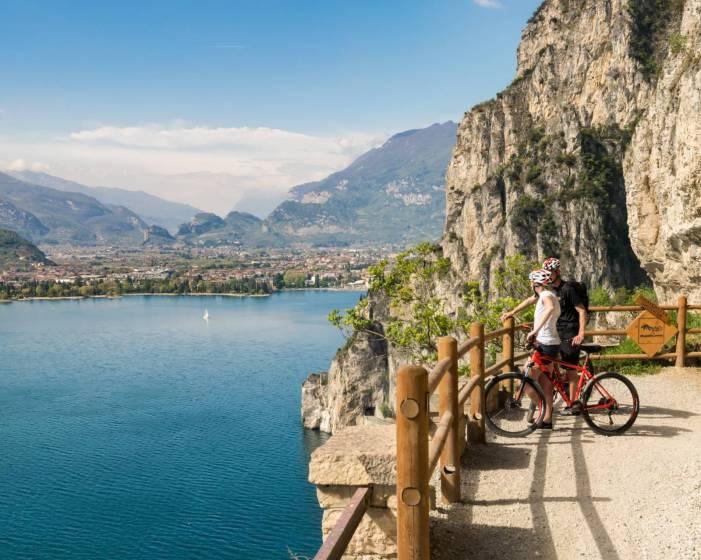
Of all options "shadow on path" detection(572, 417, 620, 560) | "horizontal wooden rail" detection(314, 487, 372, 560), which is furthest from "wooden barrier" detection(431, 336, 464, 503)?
"horizontal wooden rail" detection(314, 487, 372, 560)

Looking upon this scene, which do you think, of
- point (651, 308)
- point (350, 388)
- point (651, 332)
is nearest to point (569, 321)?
point (651, 308)

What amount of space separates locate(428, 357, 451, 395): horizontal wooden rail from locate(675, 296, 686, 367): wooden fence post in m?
9.33

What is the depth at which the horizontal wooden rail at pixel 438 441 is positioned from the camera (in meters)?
4.88

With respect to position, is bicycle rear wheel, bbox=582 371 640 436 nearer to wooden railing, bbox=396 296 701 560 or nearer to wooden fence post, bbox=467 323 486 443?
wooden fence post, bbox=467 323 486 443

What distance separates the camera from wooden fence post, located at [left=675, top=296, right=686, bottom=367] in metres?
13.5

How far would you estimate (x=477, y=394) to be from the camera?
28.6 ft

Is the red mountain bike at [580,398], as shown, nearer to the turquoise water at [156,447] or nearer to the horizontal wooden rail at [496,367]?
the horizontal wooden rail at [496,367]

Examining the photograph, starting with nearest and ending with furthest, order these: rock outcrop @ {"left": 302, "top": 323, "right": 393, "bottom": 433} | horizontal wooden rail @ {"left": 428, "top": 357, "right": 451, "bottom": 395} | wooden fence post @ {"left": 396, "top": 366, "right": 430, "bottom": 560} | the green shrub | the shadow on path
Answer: wooden fence post @ {"left": 396, "top": 366, "right": 430, "bottom": 560} → horizontal wooden rail @ {"left": 428, "top": 357, "right": 451, "bottom": 395} → the shadow on path → the green shrub → rock outcrop @ {"left": 302, "top": 323, "right": 393, "bottom": 433}

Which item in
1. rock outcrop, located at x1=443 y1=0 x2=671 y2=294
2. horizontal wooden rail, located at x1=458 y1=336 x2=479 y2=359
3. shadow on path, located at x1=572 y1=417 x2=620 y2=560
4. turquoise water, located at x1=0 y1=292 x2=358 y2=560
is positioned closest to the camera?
shadow on path, located at x1=572 y1=417 x2=620 y2=560

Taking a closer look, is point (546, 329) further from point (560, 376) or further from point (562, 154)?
point (562, 154)

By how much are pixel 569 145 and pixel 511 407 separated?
85.7 meters

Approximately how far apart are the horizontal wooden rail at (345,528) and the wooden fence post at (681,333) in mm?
10699

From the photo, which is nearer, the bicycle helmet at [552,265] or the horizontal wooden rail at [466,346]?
the horizontal wooden rail at [466,346]

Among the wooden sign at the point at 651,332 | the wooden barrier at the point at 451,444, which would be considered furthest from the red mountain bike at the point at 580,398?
the wooden sign at the point at 651,332
